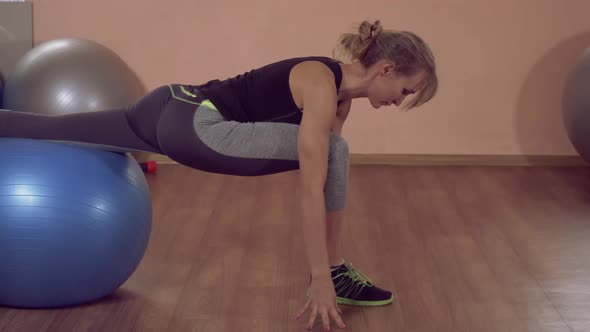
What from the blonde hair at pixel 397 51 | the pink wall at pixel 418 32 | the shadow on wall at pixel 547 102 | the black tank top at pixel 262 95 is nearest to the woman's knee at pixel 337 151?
the black tank top at pixel 262 95

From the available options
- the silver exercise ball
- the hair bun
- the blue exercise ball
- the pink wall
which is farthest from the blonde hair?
the pink wall

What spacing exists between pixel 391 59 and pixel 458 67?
203 centimetres

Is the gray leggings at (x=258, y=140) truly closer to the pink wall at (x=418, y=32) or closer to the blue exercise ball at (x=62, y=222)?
the blue exercise ball at (x=62, y=222)

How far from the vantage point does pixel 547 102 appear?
14.2 feet

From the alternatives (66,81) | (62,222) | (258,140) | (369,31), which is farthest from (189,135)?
(66,81)

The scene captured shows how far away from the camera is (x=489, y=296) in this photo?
101 inches

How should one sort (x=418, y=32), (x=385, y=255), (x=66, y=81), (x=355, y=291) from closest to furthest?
1. (x=355, y=291)
2. (x=385, y=255)
3. (x=66, y=81)
4. (x=418, y=32)

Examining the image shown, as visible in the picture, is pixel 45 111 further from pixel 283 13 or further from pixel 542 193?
pixel 542 193

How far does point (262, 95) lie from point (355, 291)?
629 mm

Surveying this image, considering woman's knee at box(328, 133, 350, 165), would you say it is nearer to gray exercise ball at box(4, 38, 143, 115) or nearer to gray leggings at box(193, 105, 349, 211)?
gray leggings at box(193, 105, 349, 211)

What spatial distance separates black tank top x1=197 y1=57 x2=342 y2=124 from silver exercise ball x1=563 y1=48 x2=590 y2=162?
5.98ft

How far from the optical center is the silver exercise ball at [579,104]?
12.4 ft

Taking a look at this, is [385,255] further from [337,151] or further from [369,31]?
[369,31]

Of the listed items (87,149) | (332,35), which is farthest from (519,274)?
(332,35)
